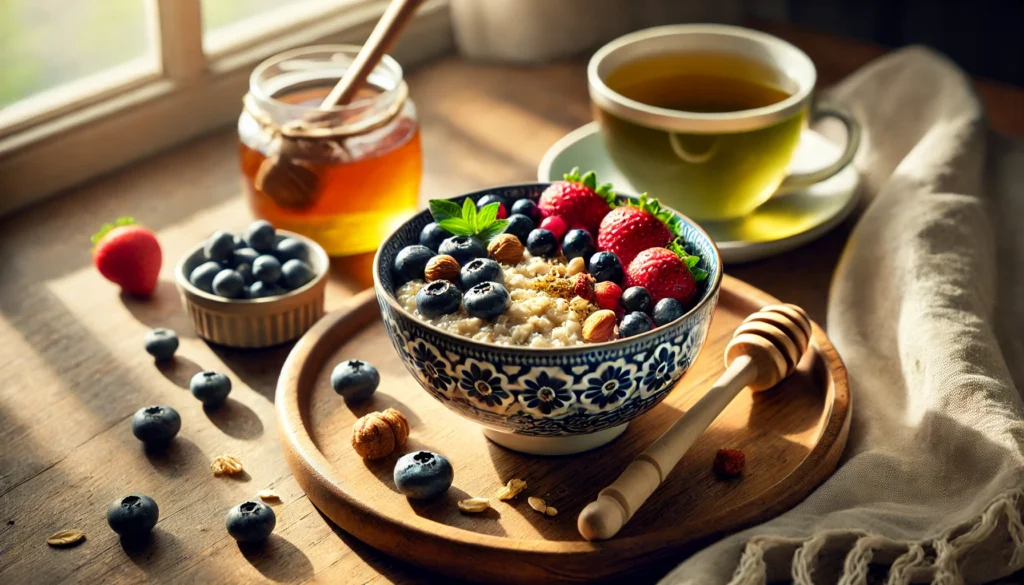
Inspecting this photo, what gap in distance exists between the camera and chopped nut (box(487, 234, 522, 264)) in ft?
3.45

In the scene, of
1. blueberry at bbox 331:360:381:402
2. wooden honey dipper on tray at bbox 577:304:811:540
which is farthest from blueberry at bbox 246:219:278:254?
wooden honey dipper on tray at bbox 577:304:811:540

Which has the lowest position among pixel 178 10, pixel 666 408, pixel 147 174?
pixel 147 174

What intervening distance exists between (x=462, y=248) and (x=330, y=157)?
0.38 m

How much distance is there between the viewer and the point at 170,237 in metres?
A: 1.47

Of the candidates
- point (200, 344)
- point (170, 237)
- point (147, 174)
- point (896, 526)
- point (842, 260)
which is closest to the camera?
point (896, 526)

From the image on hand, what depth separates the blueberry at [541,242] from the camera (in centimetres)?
107

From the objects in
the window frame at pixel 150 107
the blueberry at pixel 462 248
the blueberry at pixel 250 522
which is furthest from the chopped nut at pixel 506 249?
the window frame at pixel 150 107

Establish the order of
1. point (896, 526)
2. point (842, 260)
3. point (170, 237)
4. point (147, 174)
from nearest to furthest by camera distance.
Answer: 1. point (896, 526)
2. point (842, 260)
3. point (170, 237)
4. point (147, 174)

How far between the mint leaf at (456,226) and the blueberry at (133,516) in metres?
0.38

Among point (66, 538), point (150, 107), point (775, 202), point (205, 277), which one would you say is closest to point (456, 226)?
point (205, 277)

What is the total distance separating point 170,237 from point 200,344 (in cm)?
28

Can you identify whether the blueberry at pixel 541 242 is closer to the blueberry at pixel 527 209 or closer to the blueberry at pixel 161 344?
the blueberry at pixel 527 209

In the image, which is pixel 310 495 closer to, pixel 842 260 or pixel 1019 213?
pixel 842 260

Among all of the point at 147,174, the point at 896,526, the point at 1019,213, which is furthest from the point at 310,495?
the point at 1019,213
